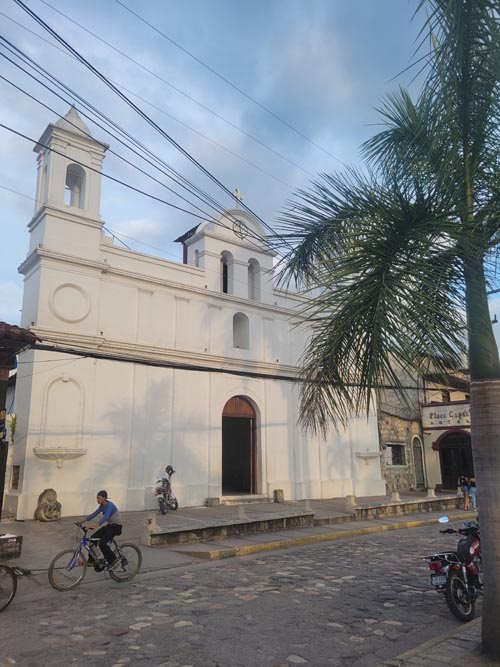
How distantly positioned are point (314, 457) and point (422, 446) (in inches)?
358

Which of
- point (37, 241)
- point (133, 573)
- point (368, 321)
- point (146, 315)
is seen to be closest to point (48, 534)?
point (133, 573)

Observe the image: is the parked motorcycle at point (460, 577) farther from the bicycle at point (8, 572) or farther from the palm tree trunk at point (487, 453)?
the bicycle at point (8, 572)

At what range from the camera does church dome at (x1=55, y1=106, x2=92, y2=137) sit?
17.6m

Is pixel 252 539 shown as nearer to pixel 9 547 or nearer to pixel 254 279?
pixel 9 547

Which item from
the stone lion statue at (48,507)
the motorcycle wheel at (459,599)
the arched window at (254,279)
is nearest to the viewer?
the motorcycle wheel at (459,599)

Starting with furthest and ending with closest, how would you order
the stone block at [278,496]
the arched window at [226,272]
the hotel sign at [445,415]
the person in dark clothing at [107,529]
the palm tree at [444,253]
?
the hotel sign at [445,415] → the arched window at [226,272] → the stone block at [278,496] → the person in dark clothing at [107,529] → the palm tree at [444,253]

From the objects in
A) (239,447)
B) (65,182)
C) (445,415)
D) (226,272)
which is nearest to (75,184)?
(65,182)

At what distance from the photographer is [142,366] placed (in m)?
18.3

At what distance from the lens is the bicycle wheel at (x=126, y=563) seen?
27.8 feet

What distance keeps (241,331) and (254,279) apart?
247 centimetres

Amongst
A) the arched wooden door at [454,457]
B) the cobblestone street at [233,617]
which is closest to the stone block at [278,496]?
the cobblestone street at [233,617]

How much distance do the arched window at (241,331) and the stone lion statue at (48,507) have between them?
945cm

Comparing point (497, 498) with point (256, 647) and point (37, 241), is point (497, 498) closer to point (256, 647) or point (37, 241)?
point (256, 647)

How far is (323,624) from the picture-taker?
6.17 m
